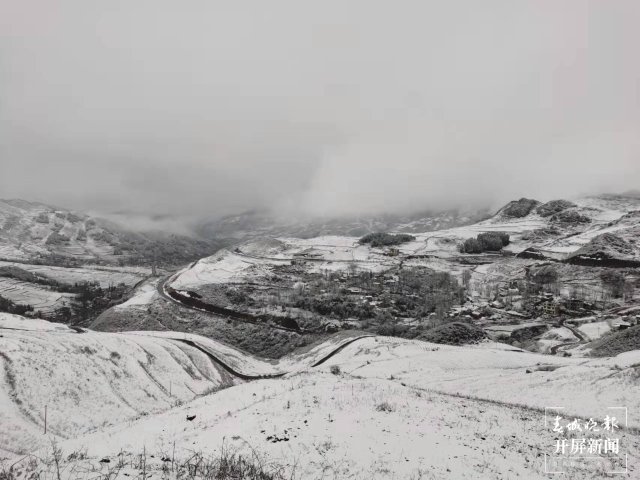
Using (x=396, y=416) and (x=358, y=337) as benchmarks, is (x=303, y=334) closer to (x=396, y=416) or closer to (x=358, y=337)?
(x=358, y=337)

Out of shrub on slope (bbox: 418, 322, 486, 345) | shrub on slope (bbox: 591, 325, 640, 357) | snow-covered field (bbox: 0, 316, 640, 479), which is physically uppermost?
snow-covered field (bbox: 0, 316, 640, 479)

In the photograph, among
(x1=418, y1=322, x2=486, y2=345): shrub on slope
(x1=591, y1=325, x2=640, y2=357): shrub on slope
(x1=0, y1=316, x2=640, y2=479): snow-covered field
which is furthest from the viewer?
(x1=418, y1=322, x2=486, y2=345): shrub on slope

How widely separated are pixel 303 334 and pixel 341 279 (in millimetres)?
72619

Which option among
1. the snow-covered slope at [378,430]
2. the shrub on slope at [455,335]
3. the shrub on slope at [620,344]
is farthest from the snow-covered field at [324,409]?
the shrub on slope at [455,335]

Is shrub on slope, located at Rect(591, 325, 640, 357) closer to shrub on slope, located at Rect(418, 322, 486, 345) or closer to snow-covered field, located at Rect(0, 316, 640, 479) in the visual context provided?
snow-covered field, located at Rect(0, 316, 640, 479)

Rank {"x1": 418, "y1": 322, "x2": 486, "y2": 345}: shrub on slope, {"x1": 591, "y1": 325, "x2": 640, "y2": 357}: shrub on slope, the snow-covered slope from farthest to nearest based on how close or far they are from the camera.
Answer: {"x1": 418, "y1": 322, "x2": 486, "y2": 345}: shrub on slope, {"x1": 591, "y1": 325, "x2": 640, "y2": 357}: shrub on slope, the snow-covered slope

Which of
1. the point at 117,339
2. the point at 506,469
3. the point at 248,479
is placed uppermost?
the point at 248,479

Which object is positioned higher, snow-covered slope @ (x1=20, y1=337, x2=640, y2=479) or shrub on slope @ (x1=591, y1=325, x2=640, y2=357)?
snow-covered slope @ (x1=20, y1=337, x2=640, y2=479)

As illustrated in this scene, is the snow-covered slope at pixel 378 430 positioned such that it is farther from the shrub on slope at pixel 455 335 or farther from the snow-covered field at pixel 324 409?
the shrub on slope at pixel 455 335

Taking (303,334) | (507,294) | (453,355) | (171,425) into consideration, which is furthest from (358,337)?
(507,294)

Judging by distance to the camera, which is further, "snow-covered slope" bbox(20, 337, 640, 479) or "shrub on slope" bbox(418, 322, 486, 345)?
"shrub on slope" bbox(418, 322, 486, 345)

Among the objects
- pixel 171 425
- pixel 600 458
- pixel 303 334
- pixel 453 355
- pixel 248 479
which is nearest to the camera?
pixel 248 479

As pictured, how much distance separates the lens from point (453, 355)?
5169 centimetres

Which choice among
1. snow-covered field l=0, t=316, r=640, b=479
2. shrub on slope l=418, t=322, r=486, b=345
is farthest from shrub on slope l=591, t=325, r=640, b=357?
shrub on slope l=418, t=322, r=486, b=345
